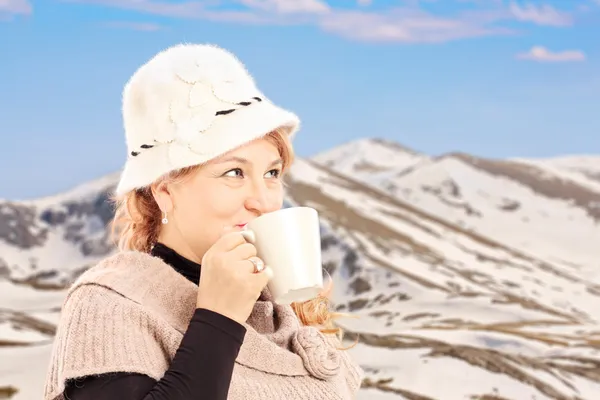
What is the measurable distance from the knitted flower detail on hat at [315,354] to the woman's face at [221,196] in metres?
0.65

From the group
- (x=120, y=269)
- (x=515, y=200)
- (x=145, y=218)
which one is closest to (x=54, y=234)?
(x=515, y=200)

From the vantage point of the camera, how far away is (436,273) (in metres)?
46.2

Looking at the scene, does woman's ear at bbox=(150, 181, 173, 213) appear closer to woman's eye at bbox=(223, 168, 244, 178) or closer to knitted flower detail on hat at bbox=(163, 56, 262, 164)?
knitted flower detail on hat at bbox=(163, 56, 262, 164)

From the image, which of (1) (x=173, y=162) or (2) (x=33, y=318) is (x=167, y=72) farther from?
(2) (x=33, y=318)

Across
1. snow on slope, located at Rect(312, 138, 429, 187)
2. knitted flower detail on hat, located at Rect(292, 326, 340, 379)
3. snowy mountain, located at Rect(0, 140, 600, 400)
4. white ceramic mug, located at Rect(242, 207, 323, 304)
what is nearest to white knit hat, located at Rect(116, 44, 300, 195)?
white ceramic mug, located at Rect(242, 207, 323, 304)

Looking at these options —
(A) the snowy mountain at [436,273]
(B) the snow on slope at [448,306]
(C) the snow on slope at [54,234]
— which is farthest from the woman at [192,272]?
(C) the snow on slope at [54,234]

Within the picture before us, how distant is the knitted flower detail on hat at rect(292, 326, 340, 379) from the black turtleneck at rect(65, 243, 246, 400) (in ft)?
2.41

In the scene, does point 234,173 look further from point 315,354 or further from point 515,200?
point 515,200

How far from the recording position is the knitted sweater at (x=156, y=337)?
3299 millimetres

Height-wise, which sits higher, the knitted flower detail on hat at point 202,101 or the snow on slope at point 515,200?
the knitted flower detail on hat at point 202,101

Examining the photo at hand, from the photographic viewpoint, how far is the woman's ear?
3.79m

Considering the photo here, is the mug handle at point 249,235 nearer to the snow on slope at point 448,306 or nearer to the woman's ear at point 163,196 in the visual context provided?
the woman's ear at point 163,196

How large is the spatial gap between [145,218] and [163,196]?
0.33m

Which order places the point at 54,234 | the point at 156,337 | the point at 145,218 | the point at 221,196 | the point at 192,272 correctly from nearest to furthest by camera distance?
the point at 156,337
the point at 221,196
the point at 192,272
the point at 145,218
the point at 54,234
